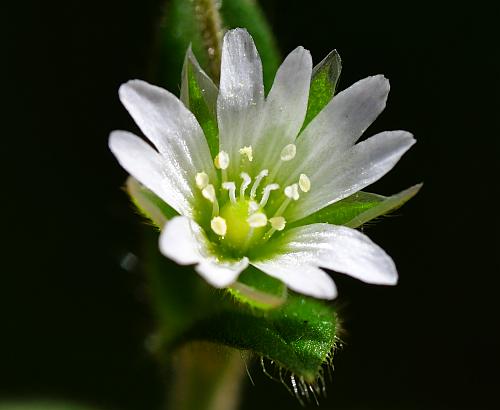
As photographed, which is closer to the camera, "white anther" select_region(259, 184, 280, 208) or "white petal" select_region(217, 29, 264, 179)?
"white petal" select_region(217, 29, 264, 179)

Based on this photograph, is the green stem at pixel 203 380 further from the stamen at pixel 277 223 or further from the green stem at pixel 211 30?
the green stem at pixel 211 30

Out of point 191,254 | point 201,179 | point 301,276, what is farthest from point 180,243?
point 201,179

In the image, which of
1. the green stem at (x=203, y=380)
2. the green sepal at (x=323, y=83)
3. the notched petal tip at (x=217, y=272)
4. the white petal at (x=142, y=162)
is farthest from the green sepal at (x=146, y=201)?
the green stem at (x=203, y=380)

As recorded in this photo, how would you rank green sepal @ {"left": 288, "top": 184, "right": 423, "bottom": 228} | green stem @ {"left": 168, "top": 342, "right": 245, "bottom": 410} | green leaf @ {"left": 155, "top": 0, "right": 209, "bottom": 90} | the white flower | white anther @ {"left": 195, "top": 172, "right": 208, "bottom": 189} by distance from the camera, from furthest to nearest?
green stem @ {"left": 168, "top": 342, "right": 245, "bottom": 410}, green leaf @ {"left": 155, "top": 0, "right": 209, "bottom": 90}, white anther @ {"left": 195, "top": 172, "right": 208, "bottom": 189}, green sepal @ {"left": 288, "top": 184, "right": 423, "bottom": 228}, the white flower

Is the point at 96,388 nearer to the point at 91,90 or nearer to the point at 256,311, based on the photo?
the point at 91,90

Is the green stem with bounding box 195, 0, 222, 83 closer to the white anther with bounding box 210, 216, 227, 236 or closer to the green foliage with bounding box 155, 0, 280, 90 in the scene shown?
the green foliage with bounding box 155, 0, 280, 90

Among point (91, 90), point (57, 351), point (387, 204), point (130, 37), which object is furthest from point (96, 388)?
point (387, 204)

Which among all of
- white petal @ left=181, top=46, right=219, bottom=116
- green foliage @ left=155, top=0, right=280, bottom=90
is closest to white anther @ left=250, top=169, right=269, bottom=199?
white petal @ left=181, top=46, right=219, bottom=116

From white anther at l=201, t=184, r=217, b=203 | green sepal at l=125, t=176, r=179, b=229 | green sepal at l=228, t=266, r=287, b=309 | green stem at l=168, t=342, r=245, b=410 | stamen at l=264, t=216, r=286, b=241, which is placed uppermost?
green sepal at l=125, t=176, r=179, b=229
